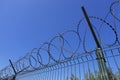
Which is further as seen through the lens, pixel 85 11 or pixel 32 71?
pixel 32 71

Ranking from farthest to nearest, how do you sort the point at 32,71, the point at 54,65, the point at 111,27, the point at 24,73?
the point at 24,73
the point at 32,71
the point at 54,65
the point at 111,27

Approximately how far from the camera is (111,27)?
5.18m

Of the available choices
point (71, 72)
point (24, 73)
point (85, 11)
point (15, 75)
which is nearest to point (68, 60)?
point (71, 72)

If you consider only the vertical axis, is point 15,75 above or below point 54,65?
above

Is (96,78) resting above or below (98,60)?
below

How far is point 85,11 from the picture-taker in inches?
215

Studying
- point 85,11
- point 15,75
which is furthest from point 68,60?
point 15,75

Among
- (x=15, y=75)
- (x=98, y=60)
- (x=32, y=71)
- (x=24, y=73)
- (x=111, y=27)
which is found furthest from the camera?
(x=15, y=75)

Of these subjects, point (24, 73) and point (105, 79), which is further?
point (24, 73)

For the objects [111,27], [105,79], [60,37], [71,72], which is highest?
[60,37]

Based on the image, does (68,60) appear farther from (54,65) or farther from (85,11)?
(85,11)

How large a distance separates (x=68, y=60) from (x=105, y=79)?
1171 millimetres

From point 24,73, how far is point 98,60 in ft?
11.9

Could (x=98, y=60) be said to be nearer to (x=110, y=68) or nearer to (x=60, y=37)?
(x=110, y=68)
